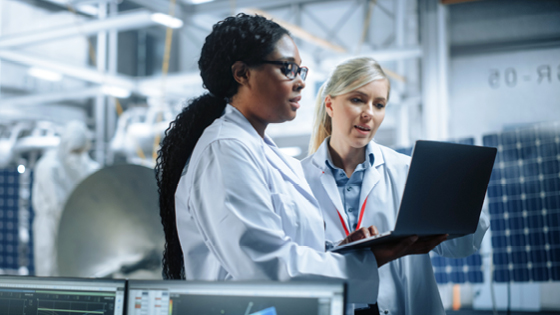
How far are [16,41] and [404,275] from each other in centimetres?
551

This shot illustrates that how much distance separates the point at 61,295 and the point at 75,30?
499 centimetres

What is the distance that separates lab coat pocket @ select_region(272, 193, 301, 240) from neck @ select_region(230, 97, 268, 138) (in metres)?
0.21

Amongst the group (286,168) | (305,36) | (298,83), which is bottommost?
(286,168)

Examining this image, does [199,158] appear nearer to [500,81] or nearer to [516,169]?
[516,169]

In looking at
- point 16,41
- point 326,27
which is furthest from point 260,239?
point 16,41

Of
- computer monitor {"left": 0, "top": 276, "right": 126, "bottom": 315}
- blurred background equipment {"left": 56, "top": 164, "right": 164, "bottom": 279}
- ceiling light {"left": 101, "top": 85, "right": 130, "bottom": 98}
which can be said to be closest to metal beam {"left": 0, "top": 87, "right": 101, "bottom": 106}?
ceiling light {"left": 101, "top": 85, "right": 130, "bottom": 98}

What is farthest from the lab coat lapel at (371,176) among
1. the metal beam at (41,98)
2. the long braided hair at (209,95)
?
the metal beam at (41,98)

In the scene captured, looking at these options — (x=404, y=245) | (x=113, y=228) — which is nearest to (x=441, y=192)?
(x=404, y=245)

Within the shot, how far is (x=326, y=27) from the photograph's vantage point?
5.82 m

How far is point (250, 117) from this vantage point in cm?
120

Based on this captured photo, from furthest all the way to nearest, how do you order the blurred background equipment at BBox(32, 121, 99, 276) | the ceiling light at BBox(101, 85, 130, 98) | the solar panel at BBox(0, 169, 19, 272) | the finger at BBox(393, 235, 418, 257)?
the ceiling light at BBox(101, 85, 130, 98), the solar panel at BBox(0, 169, 19, 272), the blurred background equipment at BBox(32, 121, 99, 276), the finger at BBox(393, 235, 418, 257)

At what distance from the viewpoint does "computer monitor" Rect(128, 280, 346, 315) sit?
755 mm

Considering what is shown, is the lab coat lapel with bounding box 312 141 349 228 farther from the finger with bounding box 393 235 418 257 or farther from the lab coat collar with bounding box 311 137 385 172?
the finger with bounding box 393 235 418 257

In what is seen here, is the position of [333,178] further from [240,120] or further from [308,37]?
[308,37]
